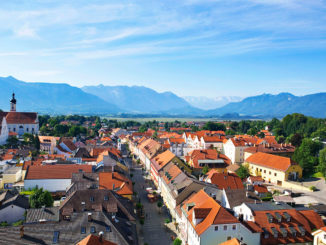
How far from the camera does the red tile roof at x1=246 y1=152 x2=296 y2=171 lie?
58138 millimetres

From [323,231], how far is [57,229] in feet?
85.9

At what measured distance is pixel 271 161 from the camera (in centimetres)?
6184

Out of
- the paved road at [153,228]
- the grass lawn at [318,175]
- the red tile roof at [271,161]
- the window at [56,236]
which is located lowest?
the paved road at [153,228]

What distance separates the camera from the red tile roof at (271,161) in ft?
191

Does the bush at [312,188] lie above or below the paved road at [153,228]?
above

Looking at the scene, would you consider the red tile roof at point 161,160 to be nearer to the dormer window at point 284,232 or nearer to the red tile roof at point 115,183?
the red tile roof at point 115,183

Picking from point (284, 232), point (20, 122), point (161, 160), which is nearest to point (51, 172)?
point (161, 160)

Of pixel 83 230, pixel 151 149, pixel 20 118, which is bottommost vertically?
pixel 83 230

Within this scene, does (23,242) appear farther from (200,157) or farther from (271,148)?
(271,148)

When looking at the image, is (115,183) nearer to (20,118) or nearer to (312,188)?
(312,188)

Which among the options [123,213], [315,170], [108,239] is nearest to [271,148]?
[315,170]

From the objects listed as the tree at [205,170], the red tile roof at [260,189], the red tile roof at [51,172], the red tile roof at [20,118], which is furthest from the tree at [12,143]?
the red tile roof at [260,189]

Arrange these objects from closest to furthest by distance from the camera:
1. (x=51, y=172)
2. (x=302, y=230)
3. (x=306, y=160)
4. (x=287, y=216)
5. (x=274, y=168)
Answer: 1. (x=302, y=230)
2. (x=287, y=216)
3. (x=51, y=172)
4. (x=274, y=168)
5. (x=306, y=160)

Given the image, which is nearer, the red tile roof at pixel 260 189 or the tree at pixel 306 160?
the red tile roof at pixel 260 189
